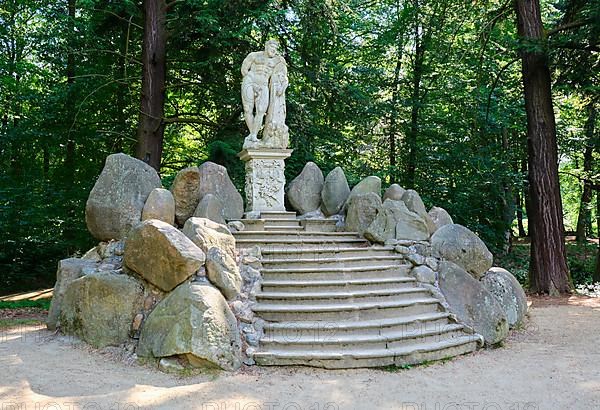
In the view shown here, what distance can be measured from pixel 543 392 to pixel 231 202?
17.0 ft

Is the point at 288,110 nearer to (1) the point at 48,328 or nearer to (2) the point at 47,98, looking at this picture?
(2) the point at 47,98

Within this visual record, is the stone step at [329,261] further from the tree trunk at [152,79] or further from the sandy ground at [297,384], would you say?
the tree trunk at [152,79]

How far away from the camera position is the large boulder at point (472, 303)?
6.12 meters

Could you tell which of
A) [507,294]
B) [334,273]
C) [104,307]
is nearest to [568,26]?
[507,294]

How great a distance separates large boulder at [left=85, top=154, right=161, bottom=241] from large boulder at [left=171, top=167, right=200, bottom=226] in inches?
17.4

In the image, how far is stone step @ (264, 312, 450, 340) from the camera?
5379mm

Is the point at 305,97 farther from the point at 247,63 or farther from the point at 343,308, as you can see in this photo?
the point at 343,308

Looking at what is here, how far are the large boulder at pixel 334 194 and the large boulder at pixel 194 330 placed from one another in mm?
3515

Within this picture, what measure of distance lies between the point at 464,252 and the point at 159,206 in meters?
4.30

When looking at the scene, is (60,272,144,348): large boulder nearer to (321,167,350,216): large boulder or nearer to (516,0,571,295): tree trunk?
(321,167,350,216): large boulder

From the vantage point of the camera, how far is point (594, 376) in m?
4.79

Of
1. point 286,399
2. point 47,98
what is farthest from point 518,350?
point 47,98

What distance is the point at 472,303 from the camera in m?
6.34

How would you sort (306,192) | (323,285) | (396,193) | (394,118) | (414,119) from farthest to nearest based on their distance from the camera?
(414,119), (394,118), (306,192), (396,193), (323,285)
